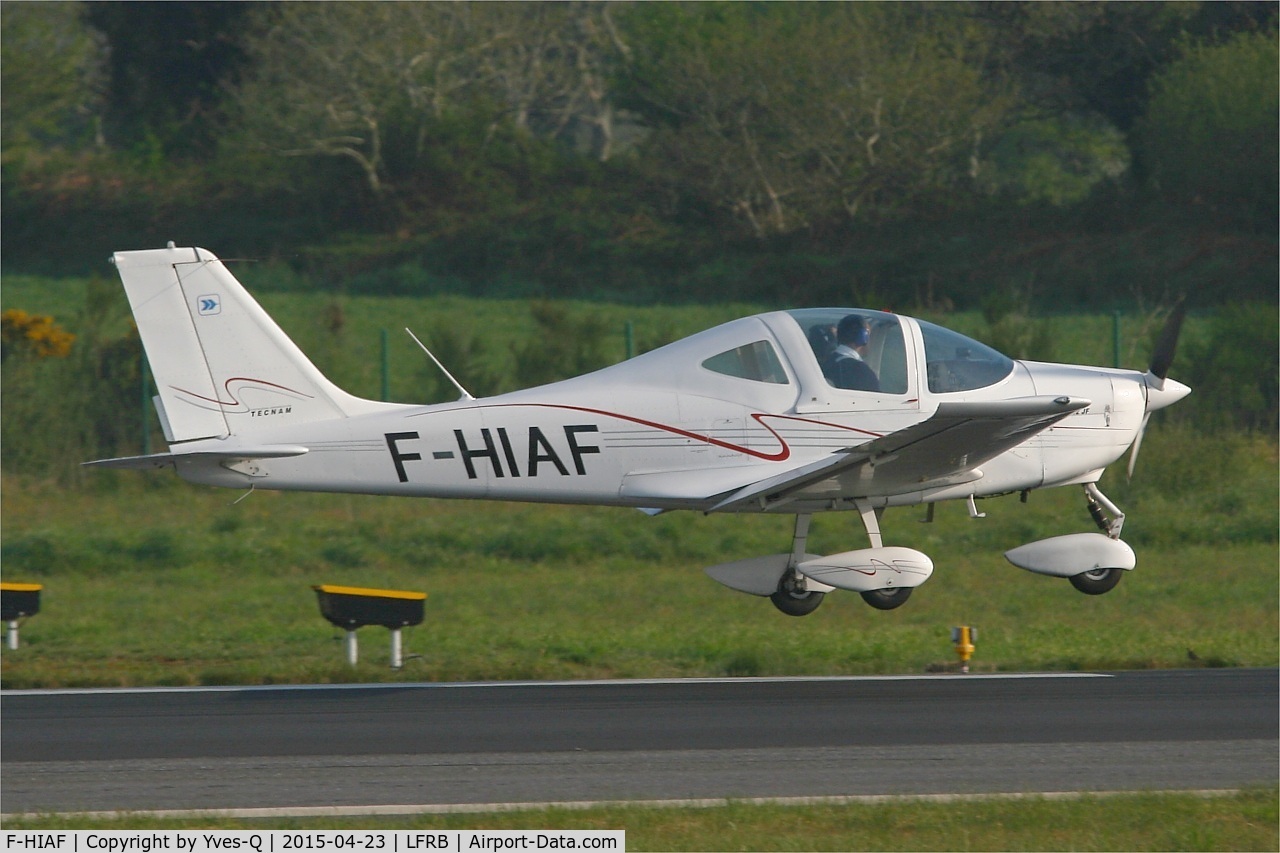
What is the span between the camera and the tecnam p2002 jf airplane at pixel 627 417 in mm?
12219

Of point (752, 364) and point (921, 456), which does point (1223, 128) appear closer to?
point (921, 456)

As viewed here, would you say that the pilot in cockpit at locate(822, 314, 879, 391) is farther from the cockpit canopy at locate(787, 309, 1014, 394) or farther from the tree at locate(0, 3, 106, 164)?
the tree at locate(0, 3, 106, 164)

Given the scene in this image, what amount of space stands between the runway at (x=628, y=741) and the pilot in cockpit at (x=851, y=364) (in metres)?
2.67

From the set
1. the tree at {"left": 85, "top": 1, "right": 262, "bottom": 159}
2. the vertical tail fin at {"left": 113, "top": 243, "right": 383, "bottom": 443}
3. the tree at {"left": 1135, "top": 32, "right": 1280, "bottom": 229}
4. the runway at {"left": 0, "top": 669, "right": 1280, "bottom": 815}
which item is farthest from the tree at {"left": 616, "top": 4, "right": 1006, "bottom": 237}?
the vertical tail fin at {"left": 113, "top": 243, "right": 383, "bottom": 443}

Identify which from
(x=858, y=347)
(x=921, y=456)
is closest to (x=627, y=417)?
(x=858, y=347)

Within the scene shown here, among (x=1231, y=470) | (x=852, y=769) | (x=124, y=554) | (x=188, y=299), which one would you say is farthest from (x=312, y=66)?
(x=852, y=769)

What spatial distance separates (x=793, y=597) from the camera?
42.4 feet

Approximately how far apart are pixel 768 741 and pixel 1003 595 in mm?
8264

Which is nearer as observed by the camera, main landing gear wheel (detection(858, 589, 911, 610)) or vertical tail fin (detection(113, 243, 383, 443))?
vertical tail fin (detection(113, 243, 383, 443))

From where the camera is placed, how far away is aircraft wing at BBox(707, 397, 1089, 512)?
35.9 ft

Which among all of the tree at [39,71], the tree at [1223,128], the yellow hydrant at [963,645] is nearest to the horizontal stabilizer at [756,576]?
the yellow hydrant at [963,645]

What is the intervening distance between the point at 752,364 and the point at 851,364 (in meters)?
0.76

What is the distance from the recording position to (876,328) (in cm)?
1216

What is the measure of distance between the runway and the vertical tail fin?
2.46 metres
